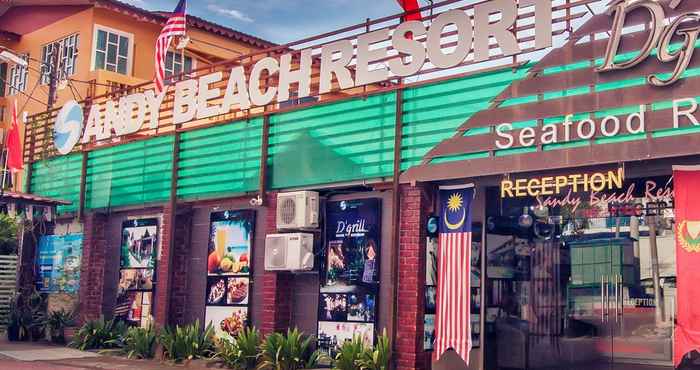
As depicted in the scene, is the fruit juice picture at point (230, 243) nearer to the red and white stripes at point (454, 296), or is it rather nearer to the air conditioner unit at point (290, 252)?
the air conditioner unit at point (290, 252)

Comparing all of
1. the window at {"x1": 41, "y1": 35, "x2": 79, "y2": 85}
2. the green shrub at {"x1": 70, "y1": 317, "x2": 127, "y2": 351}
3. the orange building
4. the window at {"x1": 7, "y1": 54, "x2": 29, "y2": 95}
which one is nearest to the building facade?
the green shrub at {"x1": 70, "y1": 317, "x2": 127, "y2": 351}

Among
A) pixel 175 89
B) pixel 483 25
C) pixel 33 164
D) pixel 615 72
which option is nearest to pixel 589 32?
pixel 615 72

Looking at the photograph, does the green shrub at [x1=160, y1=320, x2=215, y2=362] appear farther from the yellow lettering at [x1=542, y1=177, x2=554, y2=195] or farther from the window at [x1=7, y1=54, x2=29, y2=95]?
the window at [x1=7, y1=54, x2=29, y2=95]

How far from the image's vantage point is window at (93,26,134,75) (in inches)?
1159

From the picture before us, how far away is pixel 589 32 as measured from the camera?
36.4 ft

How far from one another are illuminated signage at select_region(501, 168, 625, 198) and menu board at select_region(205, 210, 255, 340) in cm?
617

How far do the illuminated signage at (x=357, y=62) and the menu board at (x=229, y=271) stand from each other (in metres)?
2.32

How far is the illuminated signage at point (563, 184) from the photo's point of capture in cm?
1059

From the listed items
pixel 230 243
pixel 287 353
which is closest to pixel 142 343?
pixel 230 243

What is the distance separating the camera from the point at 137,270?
722 inches

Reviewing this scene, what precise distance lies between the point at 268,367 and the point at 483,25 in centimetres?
710

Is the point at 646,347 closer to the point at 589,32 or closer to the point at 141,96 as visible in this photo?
the point at 589,32

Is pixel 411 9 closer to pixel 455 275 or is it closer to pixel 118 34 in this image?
pixel 455 275

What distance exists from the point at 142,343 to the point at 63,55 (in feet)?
59.2
